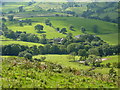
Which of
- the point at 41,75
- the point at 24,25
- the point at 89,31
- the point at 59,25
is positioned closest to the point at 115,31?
the point at 89,31

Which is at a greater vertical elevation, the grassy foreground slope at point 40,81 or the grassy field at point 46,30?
the grassy foreground slope at point 40,81

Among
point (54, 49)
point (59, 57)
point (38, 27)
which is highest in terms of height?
point (38, 27)

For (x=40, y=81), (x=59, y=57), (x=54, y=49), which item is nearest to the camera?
(x=40, y=81)

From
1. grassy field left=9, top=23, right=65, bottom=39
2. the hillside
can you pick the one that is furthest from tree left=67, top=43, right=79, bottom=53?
grassy field left=9, top=23, right=65, bottom=39

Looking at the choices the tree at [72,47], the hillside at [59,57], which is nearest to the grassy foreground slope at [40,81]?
the hillside at [59,57]

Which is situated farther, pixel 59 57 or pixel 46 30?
pixel 46 30

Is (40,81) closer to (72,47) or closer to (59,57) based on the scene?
(59,57)

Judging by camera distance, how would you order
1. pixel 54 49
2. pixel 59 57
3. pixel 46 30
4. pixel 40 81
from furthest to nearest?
pixel 46 30, pixel 54 49, pixel 59 57, pixel 40 81

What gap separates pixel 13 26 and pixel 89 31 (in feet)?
232

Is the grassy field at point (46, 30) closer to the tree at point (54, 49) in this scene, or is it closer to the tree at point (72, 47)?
the tree at point (72, 47)

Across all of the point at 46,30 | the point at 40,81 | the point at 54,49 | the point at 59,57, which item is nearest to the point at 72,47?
the point at 54,49

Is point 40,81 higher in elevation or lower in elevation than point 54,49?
higher

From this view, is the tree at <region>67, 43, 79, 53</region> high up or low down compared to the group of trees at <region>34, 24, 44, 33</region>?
down

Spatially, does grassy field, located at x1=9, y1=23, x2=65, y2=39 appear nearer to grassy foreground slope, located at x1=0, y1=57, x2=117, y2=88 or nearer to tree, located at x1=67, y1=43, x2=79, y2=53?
tree, located at x1=67, y1=43, x2=79, y2=53
